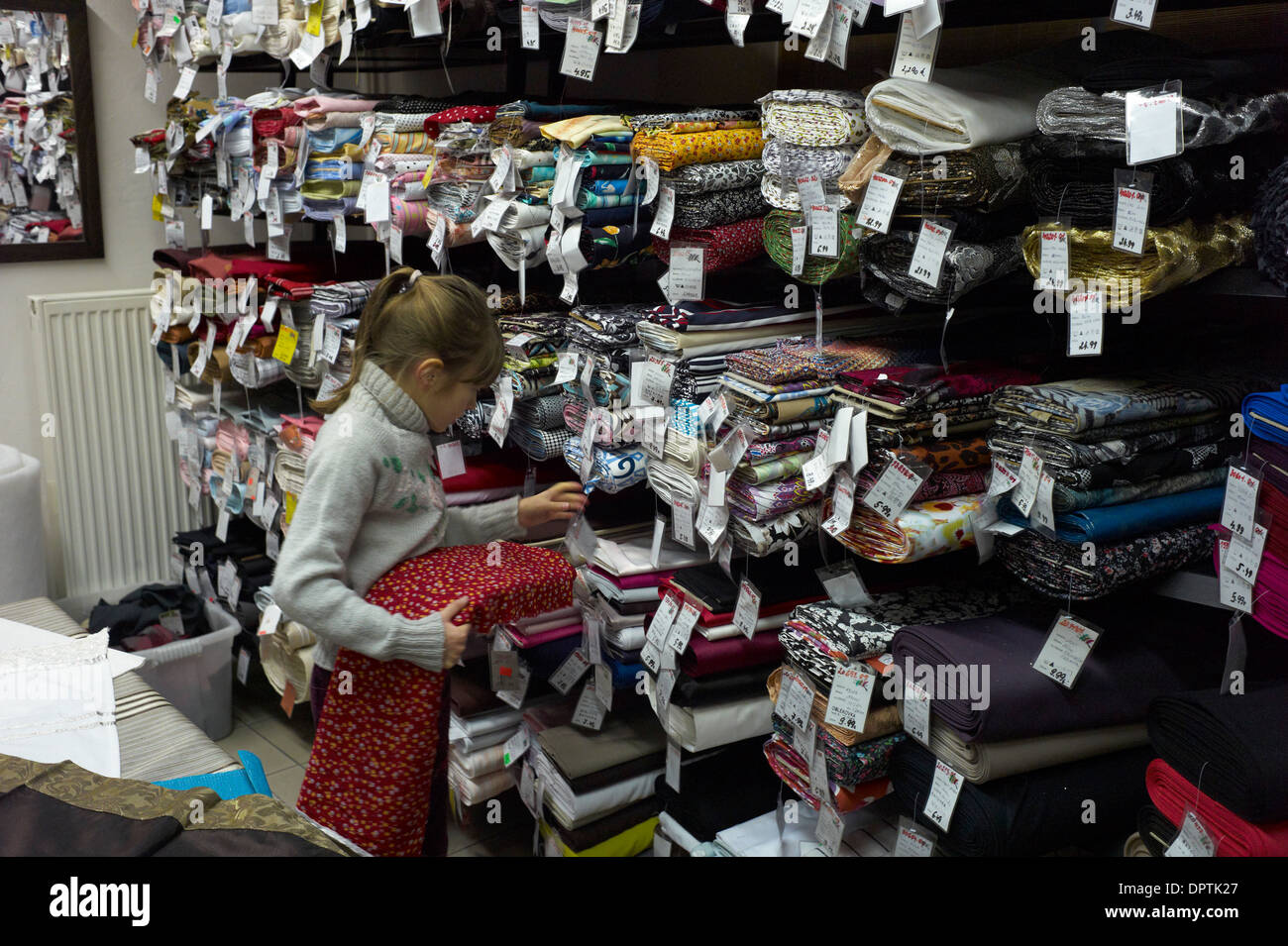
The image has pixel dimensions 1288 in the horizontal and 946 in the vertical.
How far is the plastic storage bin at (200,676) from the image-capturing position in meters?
3.56

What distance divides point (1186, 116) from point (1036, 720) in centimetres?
95

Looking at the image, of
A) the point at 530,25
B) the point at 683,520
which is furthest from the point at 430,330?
the point at 530,25

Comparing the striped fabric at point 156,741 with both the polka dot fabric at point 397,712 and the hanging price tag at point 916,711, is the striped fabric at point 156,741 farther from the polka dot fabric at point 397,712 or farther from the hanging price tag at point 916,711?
the hanging price tag at point 916,711

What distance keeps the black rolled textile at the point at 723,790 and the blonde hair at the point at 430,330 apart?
0.94 m

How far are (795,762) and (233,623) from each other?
93.0 inches

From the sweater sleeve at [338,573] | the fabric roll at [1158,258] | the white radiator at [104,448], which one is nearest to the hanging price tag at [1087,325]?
the fabric roll at [1158,258]

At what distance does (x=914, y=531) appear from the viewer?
6.18 feet

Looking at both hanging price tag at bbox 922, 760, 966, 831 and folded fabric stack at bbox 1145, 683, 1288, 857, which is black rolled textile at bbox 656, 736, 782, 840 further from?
folded fabric stack at bbox 1145, 683, 1288, 857

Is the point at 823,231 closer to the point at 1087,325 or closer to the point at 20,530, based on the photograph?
Result: the point at 1087,325

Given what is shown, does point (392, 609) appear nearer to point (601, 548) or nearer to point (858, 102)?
point (601, 548)

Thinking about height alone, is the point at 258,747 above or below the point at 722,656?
below

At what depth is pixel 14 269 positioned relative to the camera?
14.0ft

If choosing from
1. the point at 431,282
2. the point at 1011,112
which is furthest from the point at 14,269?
the point at 1011,112

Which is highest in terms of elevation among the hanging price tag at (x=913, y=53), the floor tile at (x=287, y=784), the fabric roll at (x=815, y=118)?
the hanging price tag at (x=913, y=53)
